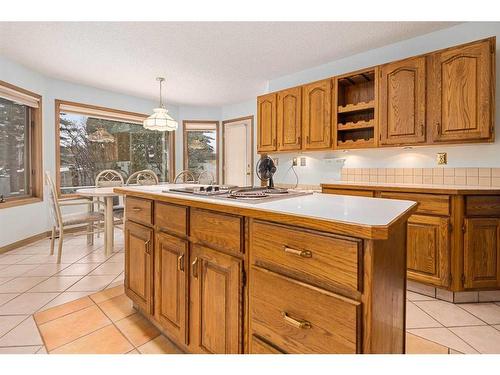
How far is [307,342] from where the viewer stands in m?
0.92

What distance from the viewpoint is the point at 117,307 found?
2139 mm

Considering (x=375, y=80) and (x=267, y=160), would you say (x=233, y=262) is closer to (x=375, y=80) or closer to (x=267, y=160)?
(x=267, y=160)

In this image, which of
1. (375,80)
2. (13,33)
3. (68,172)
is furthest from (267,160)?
(68,172)

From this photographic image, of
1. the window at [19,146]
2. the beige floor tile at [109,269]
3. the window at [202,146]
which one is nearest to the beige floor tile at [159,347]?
the beige floor tile at [109,269]

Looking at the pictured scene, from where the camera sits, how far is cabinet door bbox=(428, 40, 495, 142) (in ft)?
7.60

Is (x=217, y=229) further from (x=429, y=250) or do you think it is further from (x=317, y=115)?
(x=317, y=115)

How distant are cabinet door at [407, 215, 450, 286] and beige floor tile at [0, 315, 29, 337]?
2996 mm

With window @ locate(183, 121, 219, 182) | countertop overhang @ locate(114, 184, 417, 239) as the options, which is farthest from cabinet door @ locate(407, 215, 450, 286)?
window @ locate(183, 121, 219, 182)

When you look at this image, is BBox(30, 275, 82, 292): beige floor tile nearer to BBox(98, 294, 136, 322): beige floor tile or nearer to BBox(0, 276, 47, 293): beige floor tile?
BBox(0, 276, 47, 293): beige floor tile

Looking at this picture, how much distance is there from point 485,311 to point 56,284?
3.54m

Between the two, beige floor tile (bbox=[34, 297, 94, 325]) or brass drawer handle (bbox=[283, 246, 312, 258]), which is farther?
beige floor tile (bbox=[34, 297, 94, 325])

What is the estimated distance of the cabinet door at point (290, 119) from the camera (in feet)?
11.9

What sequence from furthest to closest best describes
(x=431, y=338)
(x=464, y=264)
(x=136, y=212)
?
(x=464, y=264), (x=136, y=212), (x=431, y=338)
